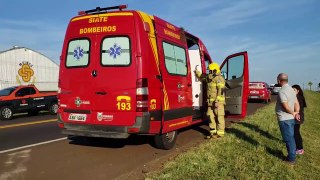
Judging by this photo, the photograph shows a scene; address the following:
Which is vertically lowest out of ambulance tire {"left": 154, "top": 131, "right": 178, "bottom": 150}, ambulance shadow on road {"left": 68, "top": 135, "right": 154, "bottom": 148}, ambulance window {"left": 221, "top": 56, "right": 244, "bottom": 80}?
ambulance shadow on road {"left": 68, "top": 135, "right": 154, "bottom": 148}

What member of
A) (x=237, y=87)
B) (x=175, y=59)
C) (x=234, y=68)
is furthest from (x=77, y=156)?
(x=234, y=68)

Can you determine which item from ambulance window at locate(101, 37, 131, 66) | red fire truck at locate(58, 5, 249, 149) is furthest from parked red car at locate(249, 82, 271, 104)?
ambulance window at locate(101, 37, 131, 66)

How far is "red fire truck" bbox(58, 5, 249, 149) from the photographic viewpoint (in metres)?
7.30

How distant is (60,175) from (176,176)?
203 cm

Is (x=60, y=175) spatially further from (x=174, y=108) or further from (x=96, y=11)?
(x=96, y=11)

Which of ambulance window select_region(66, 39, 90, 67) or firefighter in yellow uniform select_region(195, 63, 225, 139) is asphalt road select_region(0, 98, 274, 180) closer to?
firefighter in yellow uniform select_region(195, 63, 225, 139)

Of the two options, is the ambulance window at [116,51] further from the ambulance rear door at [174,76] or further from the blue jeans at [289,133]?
the blue jeans at [289,133]

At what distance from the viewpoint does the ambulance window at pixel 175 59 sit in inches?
327

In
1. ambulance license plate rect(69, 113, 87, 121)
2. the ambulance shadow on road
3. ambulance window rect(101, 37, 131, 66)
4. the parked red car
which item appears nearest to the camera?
ambulance window rect(101, 37, 131, 66)

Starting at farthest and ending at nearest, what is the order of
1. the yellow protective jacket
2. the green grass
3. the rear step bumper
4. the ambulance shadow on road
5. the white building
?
the white building → the yellow protective jacket → the ambulance shadow on road → the rear step bumper → the green grass

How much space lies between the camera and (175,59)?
343 inches

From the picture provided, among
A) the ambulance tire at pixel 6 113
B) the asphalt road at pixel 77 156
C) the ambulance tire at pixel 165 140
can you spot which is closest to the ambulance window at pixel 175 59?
the ambulance tire at pixel 165 140

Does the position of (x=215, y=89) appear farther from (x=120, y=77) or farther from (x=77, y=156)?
(x=77, y=156)

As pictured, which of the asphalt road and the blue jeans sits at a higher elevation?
the blue jeans
